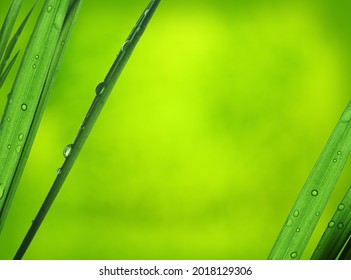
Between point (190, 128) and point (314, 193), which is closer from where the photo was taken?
point (314, 193)

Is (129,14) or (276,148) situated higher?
(129,14)

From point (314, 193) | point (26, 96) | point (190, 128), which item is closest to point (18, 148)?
point (26, 96)

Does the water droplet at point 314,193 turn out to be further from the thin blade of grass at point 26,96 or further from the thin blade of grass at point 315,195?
the thin blade of grass at point 26,96

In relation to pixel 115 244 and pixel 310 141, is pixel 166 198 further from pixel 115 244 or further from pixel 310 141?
pixel 310 141

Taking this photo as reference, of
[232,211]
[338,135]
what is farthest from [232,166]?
[338,135]

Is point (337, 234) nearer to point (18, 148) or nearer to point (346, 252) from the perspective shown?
point (346, 252)

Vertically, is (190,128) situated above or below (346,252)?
below

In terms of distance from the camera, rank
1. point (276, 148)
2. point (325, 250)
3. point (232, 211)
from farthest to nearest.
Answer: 1. point (276, 148)
2. point (232, 211)
3. point (325, 250)

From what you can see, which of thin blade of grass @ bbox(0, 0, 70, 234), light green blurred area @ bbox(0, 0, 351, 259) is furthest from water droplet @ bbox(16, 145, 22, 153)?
light green blurred area @ bbox(0, 0, 351, 259)
